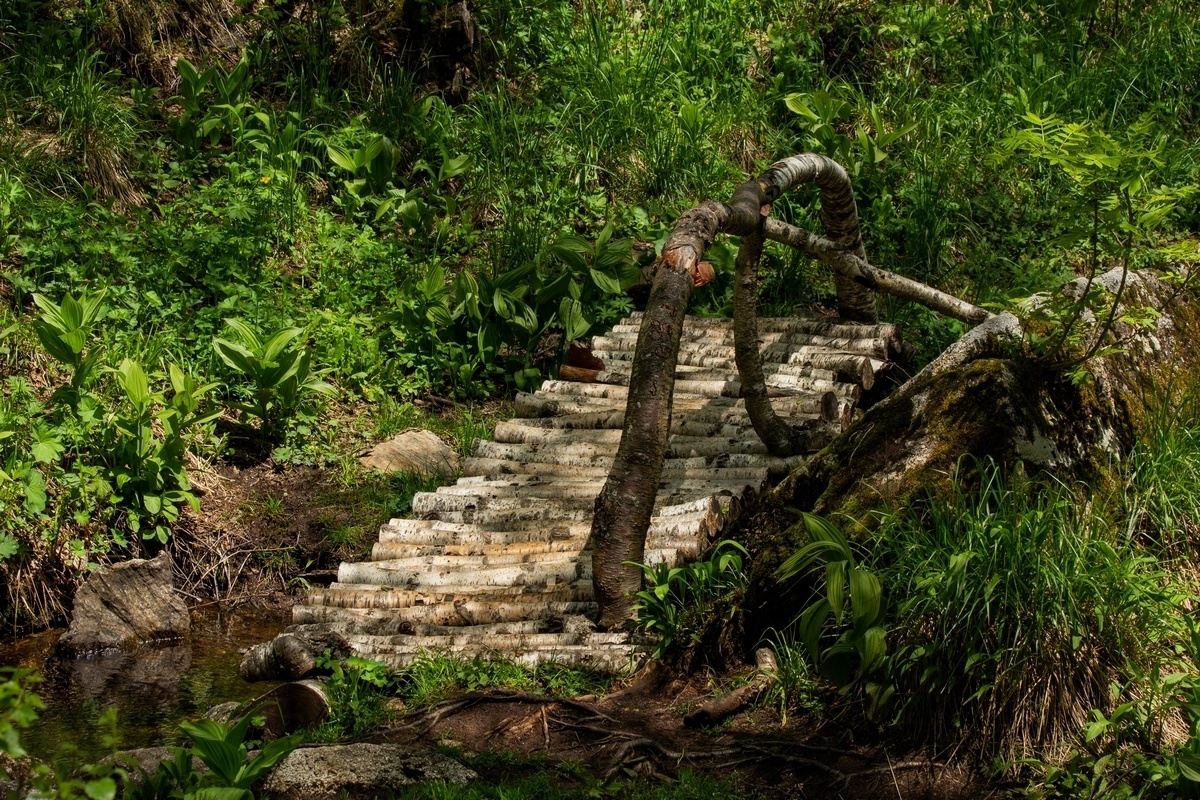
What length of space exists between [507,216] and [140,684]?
15.4 feet

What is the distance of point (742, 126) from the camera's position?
9422mm

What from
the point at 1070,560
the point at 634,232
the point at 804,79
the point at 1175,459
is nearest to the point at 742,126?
the point at 804,79

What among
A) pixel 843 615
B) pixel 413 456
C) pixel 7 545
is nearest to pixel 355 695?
pixel 843 615

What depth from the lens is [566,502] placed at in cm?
580

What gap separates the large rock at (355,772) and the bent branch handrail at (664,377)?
118 cm

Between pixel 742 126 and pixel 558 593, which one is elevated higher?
pixel 742 126

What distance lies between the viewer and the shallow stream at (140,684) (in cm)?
479

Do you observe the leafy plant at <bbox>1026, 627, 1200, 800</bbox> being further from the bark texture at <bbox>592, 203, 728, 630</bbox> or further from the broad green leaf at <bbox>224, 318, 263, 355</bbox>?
the broad green leaf at <bbox>224, 318, 263, 355</bbox>

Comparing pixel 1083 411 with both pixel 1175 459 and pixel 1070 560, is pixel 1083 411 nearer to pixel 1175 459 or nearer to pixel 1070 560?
pixel 1175 459

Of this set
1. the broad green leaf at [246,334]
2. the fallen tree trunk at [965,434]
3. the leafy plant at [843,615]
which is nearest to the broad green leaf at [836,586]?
the leafy plant at [843,615]

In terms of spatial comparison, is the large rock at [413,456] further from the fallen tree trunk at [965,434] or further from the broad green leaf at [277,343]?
the fallen tree trunk at [965,434]

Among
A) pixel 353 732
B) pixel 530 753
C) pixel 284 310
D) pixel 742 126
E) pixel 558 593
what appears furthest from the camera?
pixel 742 126

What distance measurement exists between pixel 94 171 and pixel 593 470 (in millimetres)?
4952

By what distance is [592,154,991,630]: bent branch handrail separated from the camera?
4598 millimetres
